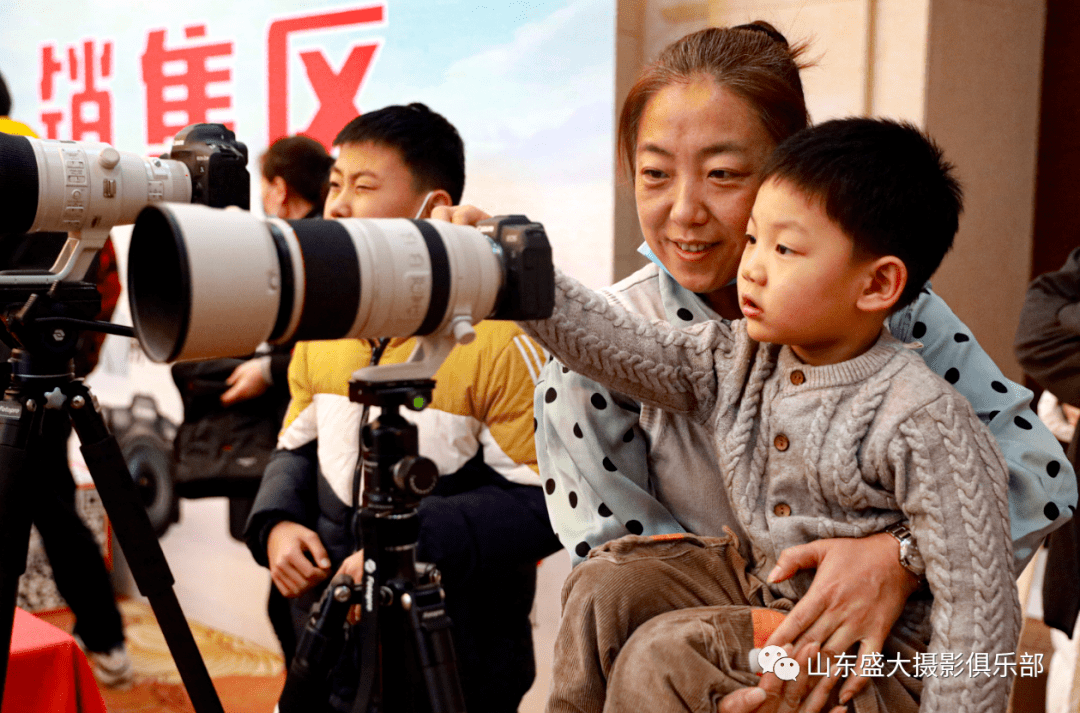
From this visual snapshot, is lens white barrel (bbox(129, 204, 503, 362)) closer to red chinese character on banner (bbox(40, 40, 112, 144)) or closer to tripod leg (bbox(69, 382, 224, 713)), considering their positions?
tripod leg (bbox(69, 382, 224, 713))

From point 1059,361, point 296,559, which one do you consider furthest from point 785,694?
point 1059,361

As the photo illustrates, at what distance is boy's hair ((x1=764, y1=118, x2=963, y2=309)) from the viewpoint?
1.01 meters

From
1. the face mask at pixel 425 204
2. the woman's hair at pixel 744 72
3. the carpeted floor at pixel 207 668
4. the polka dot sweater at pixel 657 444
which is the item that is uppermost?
the woman's hair at pixel 744 72

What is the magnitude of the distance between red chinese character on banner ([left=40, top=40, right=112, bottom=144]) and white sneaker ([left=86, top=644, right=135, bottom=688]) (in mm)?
1701

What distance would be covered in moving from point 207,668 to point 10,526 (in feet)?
5.33

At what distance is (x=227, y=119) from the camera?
3146 millimetres

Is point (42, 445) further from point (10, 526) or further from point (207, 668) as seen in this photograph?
point (207, 668)

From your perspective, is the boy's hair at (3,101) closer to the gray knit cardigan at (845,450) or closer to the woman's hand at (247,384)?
the woman's hand at (247,384)

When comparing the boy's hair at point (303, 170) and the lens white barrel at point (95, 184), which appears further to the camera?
the boy's hair at point (303, 170)

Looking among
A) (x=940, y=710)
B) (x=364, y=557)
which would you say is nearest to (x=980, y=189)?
(x=940, y=710)

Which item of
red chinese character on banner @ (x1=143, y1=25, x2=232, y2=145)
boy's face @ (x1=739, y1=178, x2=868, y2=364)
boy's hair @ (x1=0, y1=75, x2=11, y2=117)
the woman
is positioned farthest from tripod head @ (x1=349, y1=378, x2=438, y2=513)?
red chinese character on banner @ (x1=143, y1=25, x2=232, y2=145)

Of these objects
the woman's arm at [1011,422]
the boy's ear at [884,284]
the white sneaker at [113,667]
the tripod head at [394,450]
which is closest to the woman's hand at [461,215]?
the tripod head at [394,450]

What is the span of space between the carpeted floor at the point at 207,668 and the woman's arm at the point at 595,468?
1916 millimetres

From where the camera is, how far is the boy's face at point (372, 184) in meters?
1.77
